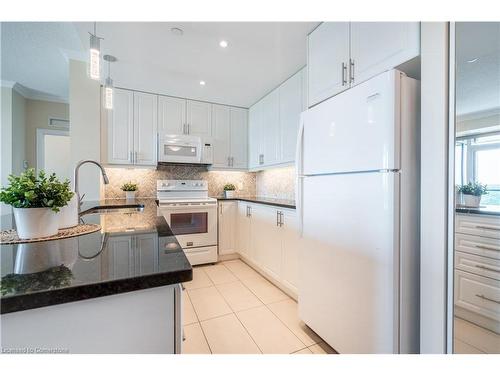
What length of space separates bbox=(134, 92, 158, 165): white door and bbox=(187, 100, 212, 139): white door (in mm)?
484

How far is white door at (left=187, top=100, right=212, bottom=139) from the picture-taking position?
11.3ft

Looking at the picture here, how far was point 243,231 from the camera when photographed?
3.21 meters

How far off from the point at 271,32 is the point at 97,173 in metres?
2.45

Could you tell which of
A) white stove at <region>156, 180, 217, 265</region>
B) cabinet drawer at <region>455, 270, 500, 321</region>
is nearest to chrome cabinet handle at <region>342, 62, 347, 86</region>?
cabinet drawer at <region>455, 270, 500, 321</region>

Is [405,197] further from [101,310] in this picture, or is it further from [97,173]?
[97,173]

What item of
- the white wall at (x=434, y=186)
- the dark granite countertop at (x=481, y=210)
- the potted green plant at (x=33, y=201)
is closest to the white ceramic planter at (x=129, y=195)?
the potted green plant at (x=33, y=201)

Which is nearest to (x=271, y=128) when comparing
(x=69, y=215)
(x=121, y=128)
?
(x=121, y=128)

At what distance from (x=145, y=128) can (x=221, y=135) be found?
1125mm

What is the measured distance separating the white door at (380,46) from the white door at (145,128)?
269 centimetres

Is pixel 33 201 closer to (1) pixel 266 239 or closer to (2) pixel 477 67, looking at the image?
(2) pixel 477 67

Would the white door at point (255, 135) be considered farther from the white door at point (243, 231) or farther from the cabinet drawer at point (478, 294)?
the cabinet drawer at point (478, 294)

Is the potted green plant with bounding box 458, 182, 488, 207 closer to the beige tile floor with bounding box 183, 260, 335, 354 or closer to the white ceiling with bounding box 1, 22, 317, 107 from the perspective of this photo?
the beige tile floor with bounding box 183, 260, 335, 354

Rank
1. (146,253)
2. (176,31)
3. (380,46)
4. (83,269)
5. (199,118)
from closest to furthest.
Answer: (83,269)
(146,253)
(380,46)
(176,31)
(199,118)
